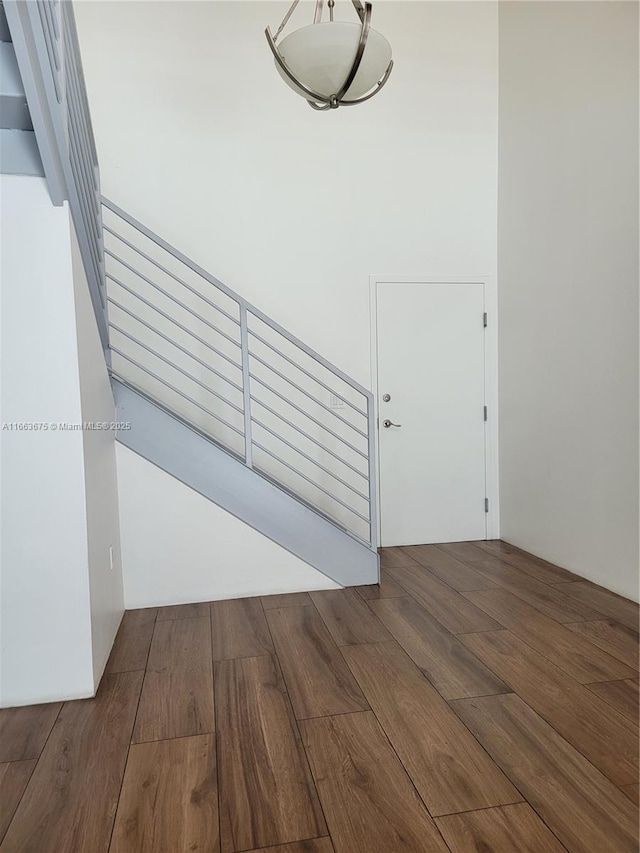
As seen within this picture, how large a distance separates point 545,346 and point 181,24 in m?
3.34

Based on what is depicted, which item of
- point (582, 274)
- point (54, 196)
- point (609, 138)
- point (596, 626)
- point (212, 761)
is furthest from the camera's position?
point (582, 274)

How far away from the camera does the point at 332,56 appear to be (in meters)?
2.24

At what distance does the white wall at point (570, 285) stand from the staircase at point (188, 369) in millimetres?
1242

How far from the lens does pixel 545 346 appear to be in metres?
4.18

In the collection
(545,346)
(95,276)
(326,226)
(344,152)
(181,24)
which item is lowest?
(545,346)

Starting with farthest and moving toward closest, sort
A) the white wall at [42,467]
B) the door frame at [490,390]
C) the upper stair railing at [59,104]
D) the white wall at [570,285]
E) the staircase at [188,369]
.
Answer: the door frame at [490,390]
the white wall at [570,285]
the white wall at [42,467]
the staircase at [188,369]
the upper stair railing at [59,104]

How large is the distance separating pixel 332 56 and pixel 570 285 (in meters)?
2.30

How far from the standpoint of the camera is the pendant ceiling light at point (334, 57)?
2.20m

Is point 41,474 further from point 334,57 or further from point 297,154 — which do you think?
point 297,154

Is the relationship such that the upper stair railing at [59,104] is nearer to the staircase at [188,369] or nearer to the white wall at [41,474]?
the staircase at [188,369]

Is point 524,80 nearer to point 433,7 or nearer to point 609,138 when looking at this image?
point 433,7

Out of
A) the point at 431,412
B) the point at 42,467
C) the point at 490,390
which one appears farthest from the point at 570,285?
the point at 42,467

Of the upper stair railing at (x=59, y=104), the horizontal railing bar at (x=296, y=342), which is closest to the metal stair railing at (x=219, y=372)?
the horizontal railing bar at (x=296, y=342)

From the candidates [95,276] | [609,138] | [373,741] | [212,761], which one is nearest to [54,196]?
[95,276]
